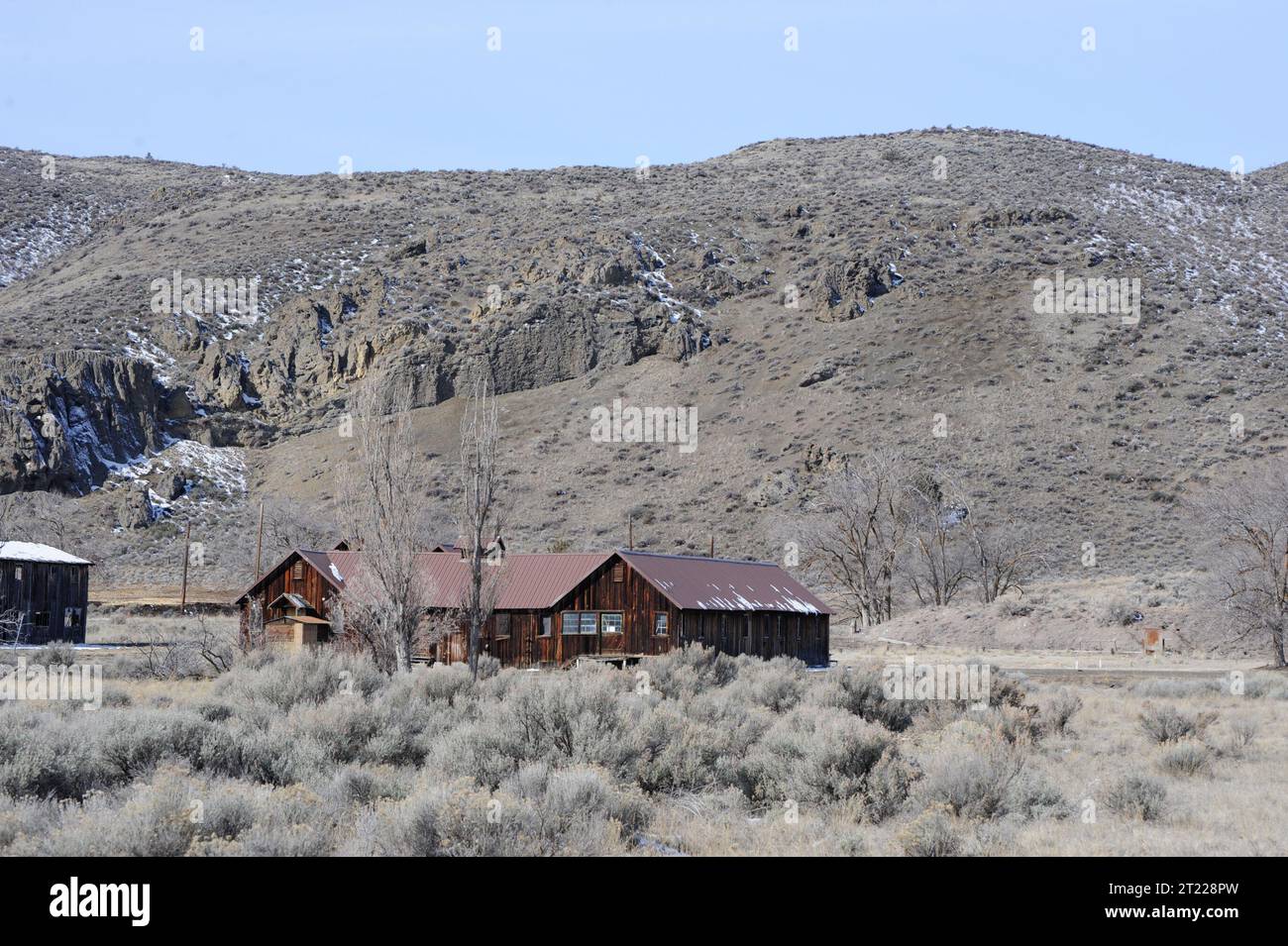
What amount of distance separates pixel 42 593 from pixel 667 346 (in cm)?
5201

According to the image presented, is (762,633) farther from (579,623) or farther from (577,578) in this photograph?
(577,578)

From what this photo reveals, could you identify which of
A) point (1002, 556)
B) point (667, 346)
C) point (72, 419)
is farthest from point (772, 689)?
point (667, 346)

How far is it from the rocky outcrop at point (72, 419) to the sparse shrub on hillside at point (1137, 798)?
71.2 meters

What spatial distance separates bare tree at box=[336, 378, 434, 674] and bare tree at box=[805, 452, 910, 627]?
34.5 meters

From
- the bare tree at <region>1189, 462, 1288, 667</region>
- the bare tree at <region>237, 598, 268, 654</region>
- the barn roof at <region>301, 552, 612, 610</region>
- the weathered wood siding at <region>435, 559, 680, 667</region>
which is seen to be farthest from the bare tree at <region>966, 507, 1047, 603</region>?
the bare tree at <region>237, 598, 268, 654</region>

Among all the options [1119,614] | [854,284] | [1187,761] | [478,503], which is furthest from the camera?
[854,284]

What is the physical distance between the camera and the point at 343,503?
2900cm

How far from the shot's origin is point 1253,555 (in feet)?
131

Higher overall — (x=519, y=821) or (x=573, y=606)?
(x=573, y=606)

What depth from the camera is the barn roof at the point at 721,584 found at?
38125mm

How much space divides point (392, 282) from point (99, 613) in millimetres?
44187

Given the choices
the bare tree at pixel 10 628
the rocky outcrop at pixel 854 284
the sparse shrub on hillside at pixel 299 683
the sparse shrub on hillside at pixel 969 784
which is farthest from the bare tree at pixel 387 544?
the rocky outcrop at pixel 854 284

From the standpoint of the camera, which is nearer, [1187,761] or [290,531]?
[1187,761]

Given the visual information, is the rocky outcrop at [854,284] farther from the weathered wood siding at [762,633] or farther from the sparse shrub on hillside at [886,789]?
the sparse shrub on hillside at [886,789]
